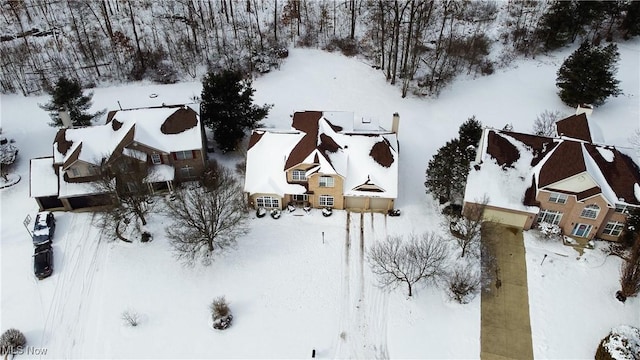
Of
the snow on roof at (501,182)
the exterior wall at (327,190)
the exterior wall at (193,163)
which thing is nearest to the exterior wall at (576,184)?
the snow on roof at (501,182)

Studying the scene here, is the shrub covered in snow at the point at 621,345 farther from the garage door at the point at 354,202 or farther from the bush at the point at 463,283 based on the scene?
the garage door at the point at 354,202

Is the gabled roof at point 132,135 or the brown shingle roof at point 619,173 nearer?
the brown shingle roof at point 619,173

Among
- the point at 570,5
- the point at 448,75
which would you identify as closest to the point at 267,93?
the point at 448,75

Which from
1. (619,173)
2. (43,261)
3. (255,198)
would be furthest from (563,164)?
(43,261)

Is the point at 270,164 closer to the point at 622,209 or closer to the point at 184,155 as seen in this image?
the point at 184,155

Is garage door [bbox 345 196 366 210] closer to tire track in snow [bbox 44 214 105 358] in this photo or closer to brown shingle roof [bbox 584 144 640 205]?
brown shingle roof [bbox 584 144 640 205]

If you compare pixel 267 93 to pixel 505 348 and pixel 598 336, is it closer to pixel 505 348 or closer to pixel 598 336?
pixel 505 348
